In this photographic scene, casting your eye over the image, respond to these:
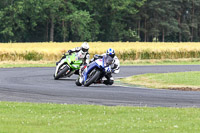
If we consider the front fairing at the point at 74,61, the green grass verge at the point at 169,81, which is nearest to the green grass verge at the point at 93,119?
the green grass verge at the point at 169,81

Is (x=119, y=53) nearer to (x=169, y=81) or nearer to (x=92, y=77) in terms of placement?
(x=169, y=81)

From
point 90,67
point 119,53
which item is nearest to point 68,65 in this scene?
point 90,67

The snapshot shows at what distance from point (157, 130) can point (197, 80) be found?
13.5 m

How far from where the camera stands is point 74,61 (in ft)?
76.8

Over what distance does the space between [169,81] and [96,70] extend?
4550 mm

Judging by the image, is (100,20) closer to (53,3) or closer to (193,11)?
(53,3)

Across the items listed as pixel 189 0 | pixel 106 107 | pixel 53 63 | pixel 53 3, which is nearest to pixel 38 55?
pixel 53 63

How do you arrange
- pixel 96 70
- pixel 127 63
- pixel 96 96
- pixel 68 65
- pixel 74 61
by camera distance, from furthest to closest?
1. pixel 127 63
2. pixel 68 65
3. pixel 74 61
4. pixel 96 70
5. pixel 96 96

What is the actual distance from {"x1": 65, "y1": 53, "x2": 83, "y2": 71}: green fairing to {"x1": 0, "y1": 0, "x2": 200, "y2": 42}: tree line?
2035 inches

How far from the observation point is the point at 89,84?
20.6 meters

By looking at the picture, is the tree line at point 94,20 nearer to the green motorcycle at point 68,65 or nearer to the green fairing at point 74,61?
the green motorcycle at point 68,65

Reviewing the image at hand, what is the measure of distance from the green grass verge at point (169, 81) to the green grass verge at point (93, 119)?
25.4 feet

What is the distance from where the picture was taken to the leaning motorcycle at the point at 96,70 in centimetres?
2011

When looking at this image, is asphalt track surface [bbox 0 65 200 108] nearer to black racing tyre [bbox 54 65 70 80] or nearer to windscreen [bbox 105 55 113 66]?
windscreen [bbox 105 55 113 66]
